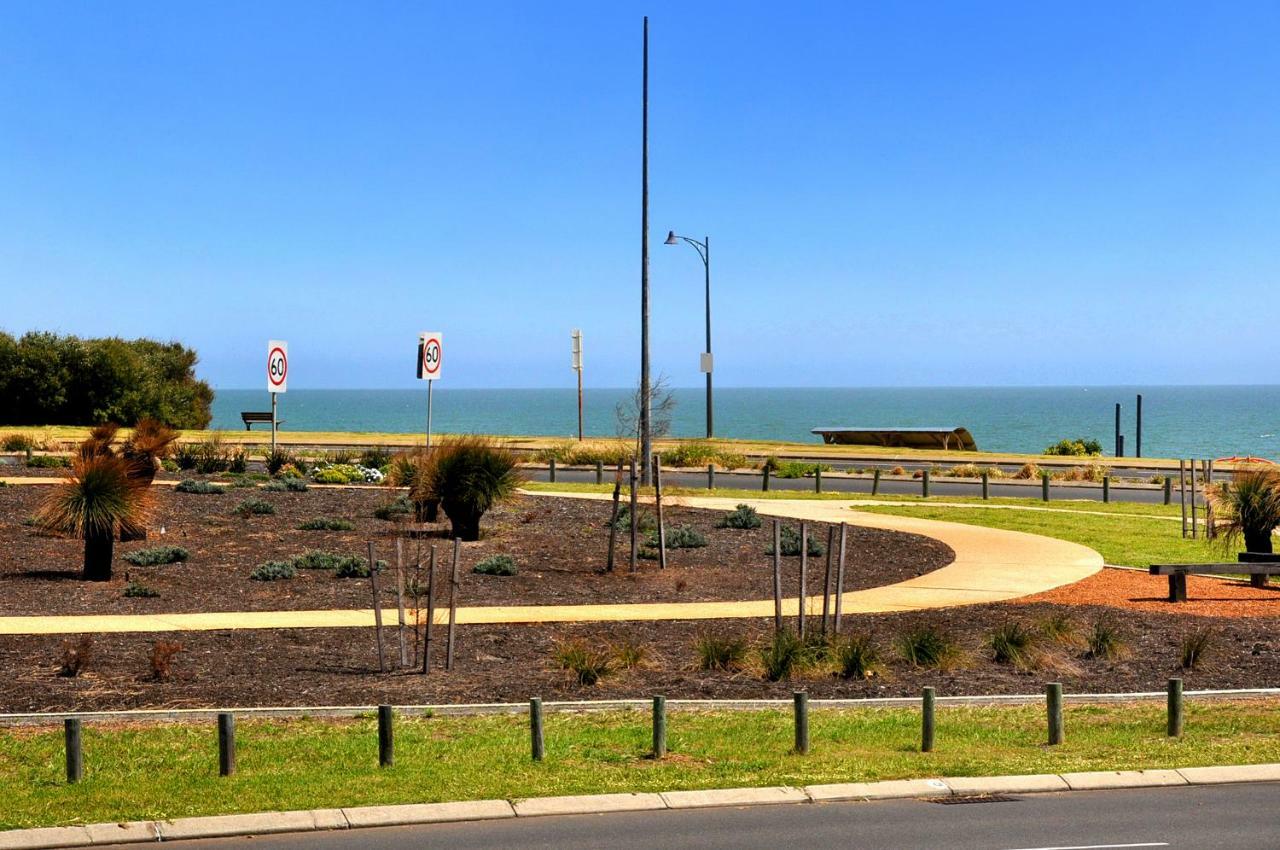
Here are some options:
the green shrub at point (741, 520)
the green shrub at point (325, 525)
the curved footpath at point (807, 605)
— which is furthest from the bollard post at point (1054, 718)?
the green shrub at point (325, 525)

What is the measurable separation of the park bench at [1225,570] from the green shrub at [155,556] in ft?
44.8

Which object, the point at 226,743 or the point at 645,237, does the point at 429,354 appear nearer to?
the point at 645,237

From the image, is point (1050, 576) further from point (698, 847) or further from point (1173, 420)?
point (1173, 420)

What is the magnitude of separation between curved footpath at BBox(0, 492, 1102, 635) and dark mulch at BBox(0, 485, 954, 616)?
55 centimetres

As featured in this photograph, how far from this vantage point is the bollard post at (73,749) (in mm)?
10188

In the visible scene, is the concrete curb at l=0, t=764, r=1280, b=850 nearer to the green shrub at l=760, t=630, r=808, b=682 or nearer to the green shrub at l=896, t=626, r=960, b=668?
the green shrub at l=760, t=630, r=808, b=682

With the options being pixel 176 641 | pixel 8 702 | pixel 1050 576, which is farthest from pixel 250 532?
pixel 1050 576

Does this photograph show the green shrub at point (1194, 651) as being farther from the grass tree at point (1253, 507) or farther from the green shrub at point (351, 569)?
the green shrub at point (351, 569)

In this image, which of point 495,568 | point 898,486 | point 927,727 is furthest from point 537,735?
point 898,486

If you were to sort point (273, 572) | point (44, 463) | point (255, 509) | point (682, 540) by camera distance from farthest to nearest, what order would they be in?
1. point (44, 463)
2. point (255, 509)
3. point (682, 540)
4. point (273, 572)

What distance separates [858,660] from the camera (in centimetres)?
1456

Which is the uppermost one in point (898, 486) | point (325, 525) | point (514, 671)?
point (898, 486)

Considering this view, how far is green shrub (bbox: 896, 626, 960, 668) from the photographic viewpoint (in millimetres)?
14883

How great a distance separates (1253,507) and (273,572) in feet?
46.6
